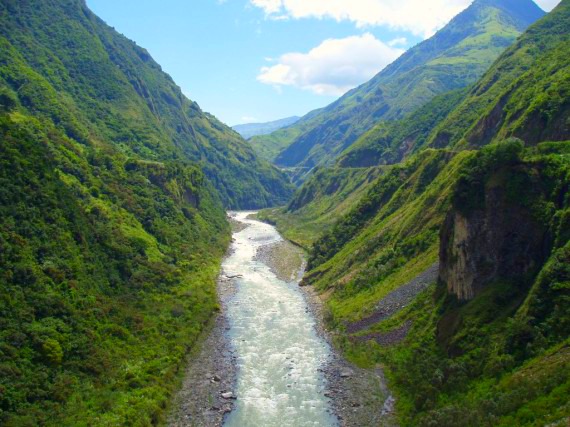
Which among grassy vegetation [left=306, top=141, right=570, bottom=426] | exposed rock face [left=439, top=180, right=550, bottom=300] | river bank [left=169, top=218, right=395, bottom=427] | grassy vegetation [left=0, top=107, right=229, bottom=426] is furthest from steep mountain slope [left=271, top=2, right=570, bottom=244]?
grassy vegetation [left=0, top=107, right=229, bottom=426]

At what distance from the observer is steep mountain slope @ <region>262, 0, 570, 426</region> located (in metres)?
41.0

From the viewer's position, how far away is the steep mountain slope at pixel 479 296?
1615 inches

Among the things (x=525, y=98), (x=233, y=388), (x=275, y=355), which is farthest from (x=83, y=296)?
(x=525, y=98)

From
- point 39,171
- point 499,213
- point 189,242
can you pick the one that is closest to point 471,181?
point 499,213

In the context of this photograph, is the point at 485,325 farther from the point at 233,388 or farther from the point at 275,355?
the point at 233,388

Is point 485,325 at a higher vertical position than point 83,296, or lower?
lower

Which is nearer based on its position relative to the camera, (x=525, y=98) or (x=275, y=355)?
(x=275, y=355)

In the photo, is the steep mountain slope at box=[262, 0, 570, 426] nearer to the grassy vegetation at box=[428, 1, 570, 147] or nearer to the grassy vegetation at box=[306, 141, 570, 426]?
the grassy vegetation at box=[306, 141, 570, 426]

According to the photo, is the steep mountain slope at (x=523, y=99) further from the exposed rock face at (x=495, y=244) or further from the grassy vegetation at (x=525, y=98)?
the exposed rock face at (x=495, y=244)

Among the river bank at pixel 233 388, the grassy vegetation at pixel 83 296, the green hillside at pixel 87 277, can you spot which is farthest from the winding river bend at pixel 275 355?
the grassy vegetation at pixel 83 296

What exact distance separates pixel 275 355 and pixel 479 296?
2765 cm

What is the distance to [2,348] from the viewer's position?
4659 centimetres

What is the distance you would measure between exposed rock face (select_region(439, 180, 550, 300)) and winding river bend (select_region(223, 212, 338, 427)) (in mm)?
20787

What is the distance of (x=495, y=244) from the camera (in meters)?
54.5
